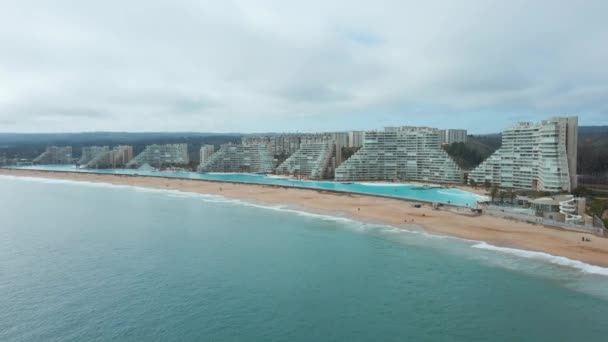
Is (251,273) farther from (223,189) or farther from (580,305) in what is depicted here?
(223,189)

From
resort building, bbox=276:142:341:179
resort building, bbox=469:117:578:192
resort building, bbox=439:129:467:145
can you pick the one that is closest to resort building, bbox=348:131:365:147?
resort building, bbox=439:129:467:145

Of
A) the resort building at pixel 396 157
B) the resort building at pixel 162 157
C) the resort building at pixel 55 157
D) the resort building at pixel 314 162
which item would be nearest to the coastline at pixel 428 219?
the resort building at pixel 314 162

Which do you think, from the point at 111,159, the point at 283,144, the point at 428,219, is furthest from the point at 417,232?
the point at 111,159

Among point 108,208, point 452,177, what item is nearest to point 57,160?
point 108,208

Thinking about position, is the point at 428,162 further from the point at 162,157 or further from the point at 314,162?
the point at 162,157

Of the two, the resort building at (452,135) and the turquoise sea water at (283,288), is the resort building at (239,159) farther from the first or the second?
the turquoise sea water at (283,288)

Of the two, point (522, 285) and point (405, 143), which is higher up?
point (405, 143)
